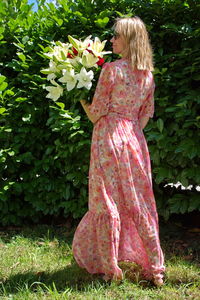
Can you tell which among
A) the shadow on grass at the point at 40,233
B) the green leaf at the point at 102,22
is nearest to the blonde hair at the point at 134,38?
the green leaf at the point at 102,22

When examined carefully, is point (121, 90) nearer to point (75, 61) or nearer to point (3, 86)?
point (75, 61)

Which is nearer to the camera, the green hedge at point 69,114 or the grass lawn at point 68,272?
the grass lawn at point 68,272

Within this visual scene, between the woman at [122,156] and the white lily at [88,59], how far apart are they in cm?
9

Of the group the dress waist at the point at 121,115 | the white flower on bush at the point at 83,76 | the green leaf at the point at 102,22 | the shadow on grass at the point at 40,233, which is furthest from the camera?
the shadow on grass at the point at 40,233

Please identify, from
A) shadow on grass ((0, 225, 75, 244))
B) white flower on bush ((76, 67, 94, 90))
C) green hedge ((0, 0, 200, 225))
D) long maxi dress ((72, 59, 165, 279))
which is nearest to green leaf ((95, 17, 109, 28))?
green hedge ((0, 0, 200, 225))

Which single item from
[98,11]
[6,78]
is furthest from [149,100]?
[6,78]

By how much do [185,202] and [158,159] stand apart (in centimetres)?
46

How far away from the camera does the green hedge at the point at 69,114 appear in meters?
3.52

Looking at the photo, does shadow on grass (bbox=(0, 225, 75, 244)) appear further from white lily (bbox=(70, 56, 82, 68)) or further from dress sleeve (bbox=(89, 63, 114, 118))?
white lily (bbox=(70, 56, 82, 68))

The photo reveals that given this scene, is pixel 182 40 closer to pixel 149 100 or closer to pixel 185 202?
pixel 149 100

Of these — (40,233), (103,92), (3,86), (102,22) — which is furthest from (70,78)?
(40,233)

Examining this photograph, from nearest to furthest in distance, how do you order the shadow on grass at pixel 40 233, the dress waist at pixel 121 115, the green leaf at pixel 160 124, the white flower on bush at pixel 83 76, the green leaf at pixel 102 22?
the white flower on bush at pixel 83 76
the dress waist at pixel 121 115
the green leaf at pixel 160 124
the green leaf at pixel 102 22
the shadow on grass at pixel 40 233

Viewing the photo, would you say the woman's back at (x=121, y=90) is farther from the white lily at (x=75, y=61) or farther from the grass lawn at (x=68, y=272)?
the grass lawn at (x=68, y=272)

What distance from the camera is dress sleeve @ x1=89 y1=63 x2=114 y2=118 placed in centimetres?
272
